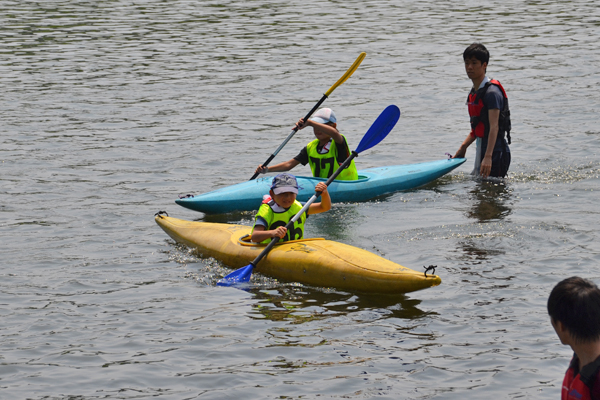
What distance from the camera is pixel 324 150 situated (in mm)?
8656

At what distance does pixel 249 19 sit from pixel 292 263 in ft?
56.0

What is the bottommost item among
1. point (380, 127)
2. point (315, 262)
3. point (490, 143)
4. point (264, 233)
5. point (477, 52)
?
point (315, 262)

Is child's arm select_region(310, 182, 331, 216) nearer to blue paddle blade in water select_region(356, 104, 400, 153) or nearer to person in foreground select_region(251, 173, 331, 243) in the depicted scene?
person in foreground select_region(251, 173, 331, 243)

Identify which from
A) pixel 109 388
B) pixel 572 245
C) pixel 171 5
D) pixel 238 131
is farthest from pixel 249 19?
pixel 109 388

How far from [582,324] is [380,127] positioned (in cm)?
578

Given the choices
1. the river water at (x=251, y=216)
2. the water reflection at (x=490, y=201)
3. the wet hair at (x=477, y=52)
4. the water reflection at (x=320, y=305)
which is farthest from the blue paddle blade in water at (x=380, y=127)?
the water reflection at (x=320, y=305)

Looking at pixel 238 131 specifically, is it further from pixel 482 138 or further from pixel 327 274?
pixel 327 274

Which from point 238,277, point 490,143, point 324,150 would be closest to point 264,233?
point 238,277

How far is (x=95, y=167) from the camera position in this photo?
35.1 feet

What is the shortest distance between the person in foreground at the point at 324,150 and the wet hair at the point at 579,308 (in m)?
5.62

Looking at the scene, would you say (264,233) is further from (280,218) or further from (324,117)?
(324,117)

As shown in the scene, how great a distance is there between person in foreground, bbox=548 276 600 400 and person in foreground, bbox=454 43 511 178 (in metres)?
5.58

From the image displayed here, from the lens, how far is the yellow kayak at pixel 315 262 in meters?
5.89

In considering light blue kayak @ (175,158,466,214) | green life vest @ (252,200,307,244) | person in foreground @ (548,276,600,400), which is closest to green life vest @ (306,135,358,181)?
light blue kayak @ (175,158,466,214)
